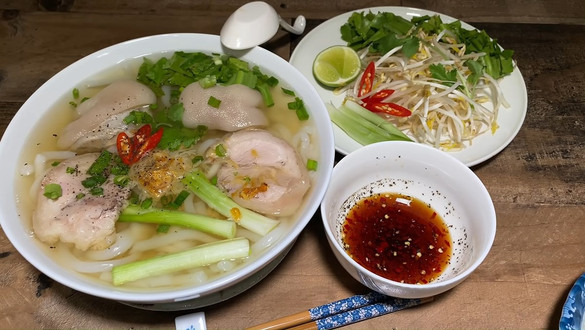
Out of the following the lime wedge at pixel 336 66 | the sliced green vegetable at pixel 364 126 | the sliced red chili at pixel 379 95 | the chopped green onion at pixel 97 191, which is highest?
the chopped green onion at pixel 97 191

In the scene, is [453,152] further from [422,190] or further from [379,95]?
[379,95]

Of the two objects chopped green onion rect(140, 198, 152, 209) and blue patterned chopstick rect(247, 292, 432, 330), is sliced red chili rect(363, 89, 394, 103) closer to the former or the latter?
blue patterned chopstick rect(247, 292, 432, 330)

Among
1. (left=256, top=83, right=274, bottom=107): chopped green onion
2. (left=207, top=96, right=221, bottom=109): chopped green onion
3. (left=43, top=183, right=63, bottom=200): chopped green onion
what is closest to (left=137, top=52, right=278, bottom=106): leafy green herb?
(left=256, top=83, right=274, bottom=107): chopped green onion

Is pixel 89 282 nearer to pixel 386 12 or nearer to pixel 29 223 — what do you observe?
pixel 29 223

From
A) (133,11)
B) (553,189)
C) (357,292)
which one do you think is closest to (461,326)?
(357,292)

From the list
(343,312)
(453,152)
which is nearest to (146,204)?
(343,312)

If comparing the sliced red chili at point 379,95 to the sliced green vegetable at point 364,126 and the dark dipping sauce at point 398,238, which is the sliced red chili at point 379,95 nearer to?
the sliced green vegetable at point 364,126

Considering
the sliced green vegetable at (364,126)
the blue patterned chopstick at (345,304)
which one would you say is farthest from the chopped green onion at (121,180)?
the sliced green vegetable at (364,126)
